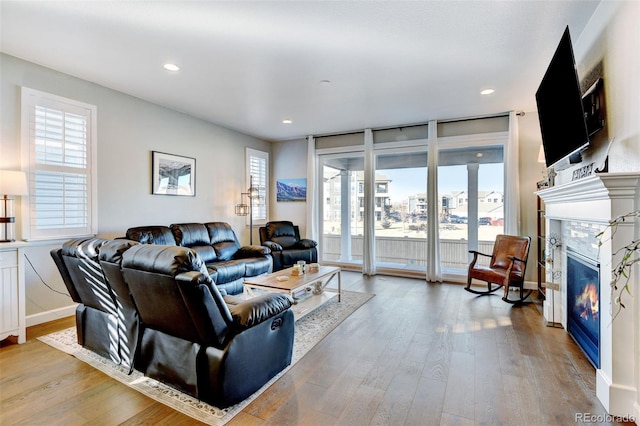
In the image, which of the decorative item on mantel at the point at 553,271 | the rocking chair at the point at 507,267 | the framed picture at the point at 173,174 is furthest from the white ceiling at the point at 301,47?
the rocking chair at the point at 507,267

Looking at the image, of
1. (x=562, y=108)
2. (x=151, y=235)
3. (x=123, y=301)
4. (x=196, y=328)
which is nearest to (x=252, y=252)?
(x=151, y=235)

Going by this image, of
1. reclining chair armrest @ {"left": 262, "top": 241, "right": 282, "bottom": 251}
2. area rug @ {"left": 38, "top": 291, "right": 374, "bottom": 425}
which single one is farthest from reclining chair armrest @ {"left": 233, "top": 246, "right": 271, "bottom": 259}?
area rug @ {"left": 38, "top": 291, "right": 374, "bottom": 425}

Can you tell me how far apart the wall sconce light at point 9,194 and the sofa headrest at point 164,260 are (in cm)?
182

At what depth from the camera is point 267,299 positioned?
2.05 meters

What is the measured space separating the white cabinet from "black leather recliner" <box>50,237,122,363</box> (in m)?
0.61

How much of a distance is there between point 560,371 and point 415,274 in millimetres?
3188

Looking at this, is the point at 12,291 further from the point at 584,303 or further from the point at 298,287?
the point at 584,303

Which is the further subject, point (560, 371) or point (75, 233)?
point (75, 233)

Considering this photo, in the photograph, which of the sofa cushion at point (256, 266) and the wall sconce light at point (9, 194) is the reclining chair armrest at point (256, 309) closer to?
the sofa cushion at point (256, 266)

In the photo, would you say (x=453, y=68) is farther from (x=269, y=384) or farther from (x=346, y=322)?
(x=269, y=384)

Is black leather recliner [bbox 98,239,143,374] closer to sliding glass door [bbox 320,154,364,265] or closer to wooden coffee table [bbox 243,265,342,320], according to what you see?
wooden coffee table [bbox 243,265,342,320]

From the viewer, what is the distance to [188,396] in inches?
77.6

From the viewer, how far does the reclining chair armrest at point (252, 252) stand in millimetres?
4680

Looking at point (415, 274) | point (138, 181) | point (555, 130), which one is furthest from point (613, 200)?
point (138, 181)
